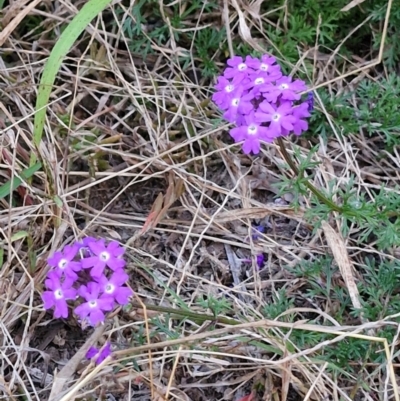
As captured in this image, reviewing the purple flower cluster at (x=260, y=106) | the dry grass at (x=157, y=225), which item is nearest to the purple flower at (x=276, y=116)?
the purple flower cluster at (x=260, y=106)

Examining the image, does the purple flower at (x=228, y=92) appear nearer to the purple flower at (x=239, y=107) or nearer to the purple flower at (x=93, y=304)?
the purple flower at (x=239, y=107)

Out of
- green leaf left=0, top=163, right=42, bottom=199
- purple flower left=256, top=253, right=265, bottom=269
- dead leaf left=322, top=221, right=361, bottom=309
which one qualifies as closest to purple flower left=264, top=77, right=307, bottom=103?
dead leaf left=322, top=221, right=361, bottom=309

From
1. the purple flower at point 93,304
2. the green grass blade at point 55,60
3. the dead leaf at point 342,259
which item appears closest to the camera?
the purple flower at point 93,304

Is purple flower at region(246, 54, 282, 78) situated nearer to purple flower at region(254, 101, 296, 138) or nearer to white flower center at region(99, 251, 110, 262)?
purple flower at region(254, 101, 296, 138)

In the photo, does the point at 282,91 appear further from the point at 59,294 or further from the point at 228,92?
the point at 59,294

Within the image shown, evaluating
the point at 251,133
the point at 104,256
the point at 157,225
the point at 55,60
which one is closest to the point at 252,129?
the point at 251,133

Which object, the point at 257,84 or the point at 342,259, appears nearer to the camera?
the point at 257,84

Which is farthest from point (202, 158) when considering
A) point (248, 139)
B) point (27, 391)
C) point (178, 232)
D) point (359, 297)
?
point (27, 391)
